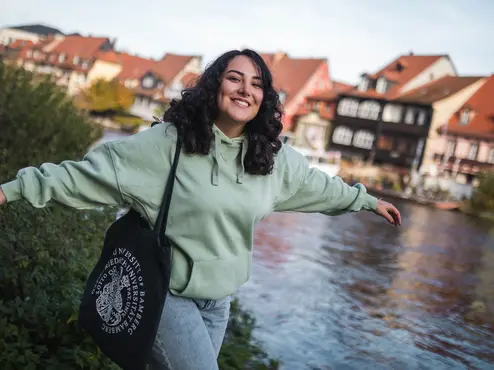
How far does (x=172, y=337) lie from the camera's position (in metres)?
2.57

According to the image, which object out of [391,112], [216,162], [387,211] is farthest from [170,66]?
[216,162]

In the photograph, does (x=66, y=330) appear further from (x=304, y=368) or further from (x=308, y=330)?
(x=308, y=330)

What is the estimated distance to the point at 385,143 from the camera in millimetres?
52344

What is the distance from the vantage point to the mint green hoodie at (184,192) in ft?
8.30

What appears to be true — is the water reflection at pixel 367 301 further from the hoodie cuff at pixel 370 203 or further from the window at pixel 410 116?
the window at pixel 410 116

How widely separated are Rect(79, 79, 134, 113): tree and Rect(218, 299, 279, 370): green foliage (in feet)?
216

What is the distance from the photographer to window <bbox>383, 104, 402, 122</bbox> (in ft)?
170

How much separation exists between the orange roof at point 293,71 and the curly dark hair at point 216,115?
186 ft

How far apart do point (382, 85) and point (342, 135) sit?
5783 mm

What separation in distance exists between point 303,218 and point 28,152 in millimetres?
13040

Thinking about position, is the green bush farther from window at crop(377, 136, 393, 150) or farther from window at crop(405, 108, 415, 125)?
window at crop(377, 136, 393, 150)

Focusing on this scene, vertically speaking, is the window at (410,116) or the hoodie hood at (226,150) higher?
the window at (410,116)

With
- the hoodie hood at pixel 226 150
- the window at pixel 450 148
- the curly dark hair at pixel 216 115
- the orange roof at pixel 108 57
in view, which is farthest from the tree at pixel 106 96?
the hoodie hood at pixel 226 150

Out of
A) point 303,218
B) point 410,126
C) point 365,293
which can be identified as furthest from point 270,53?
point 365,293
